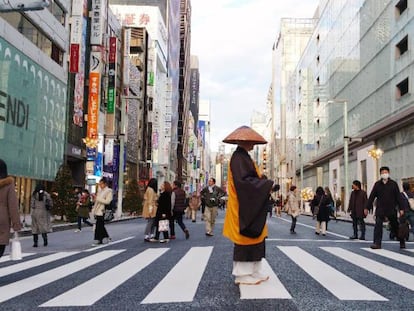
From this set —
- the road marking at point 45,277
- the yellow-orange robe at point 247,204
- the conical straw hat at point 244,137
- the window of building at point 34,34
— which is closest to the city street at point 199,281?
the road marking at point 45,277

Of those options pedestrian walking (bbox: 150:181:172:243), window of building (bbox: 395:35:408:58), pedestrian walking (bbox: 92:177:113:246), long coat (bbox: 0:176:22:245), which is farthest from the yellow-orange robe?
window of building (bbox: 395:35:408:58)

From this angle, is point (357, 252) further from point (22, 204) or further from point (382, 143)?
point (382, 143)

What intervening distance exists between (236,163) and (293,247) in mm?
5753

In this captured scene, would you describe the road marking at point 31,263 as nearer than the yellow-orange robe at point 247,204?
No

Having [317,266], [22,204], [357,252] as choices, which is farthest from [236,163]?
[22,204]

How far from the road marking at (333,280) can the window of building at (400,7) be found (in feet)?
91.1

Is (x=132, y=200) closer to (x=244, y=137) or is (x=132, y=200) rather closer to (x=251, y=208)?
(x=244, y=137)

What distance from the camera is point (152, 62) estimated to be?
63094 mm

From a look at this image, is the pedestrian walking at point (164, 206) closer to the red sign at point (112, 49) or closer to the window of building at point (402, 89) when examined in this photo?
the window of building at point (402, 89)

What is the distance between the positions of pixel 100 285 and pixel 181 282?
3.08ft

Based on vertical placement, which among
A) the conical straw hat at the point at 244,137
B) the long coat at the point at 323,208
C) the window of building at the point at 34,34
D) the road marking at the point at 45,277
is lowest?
the road marking at the point at 45,277

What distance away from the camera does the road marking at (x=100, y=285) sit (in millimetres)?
4645

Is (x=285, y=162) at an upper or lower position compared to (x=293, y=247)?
upper

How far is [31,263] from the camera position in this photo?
807 centimetres
